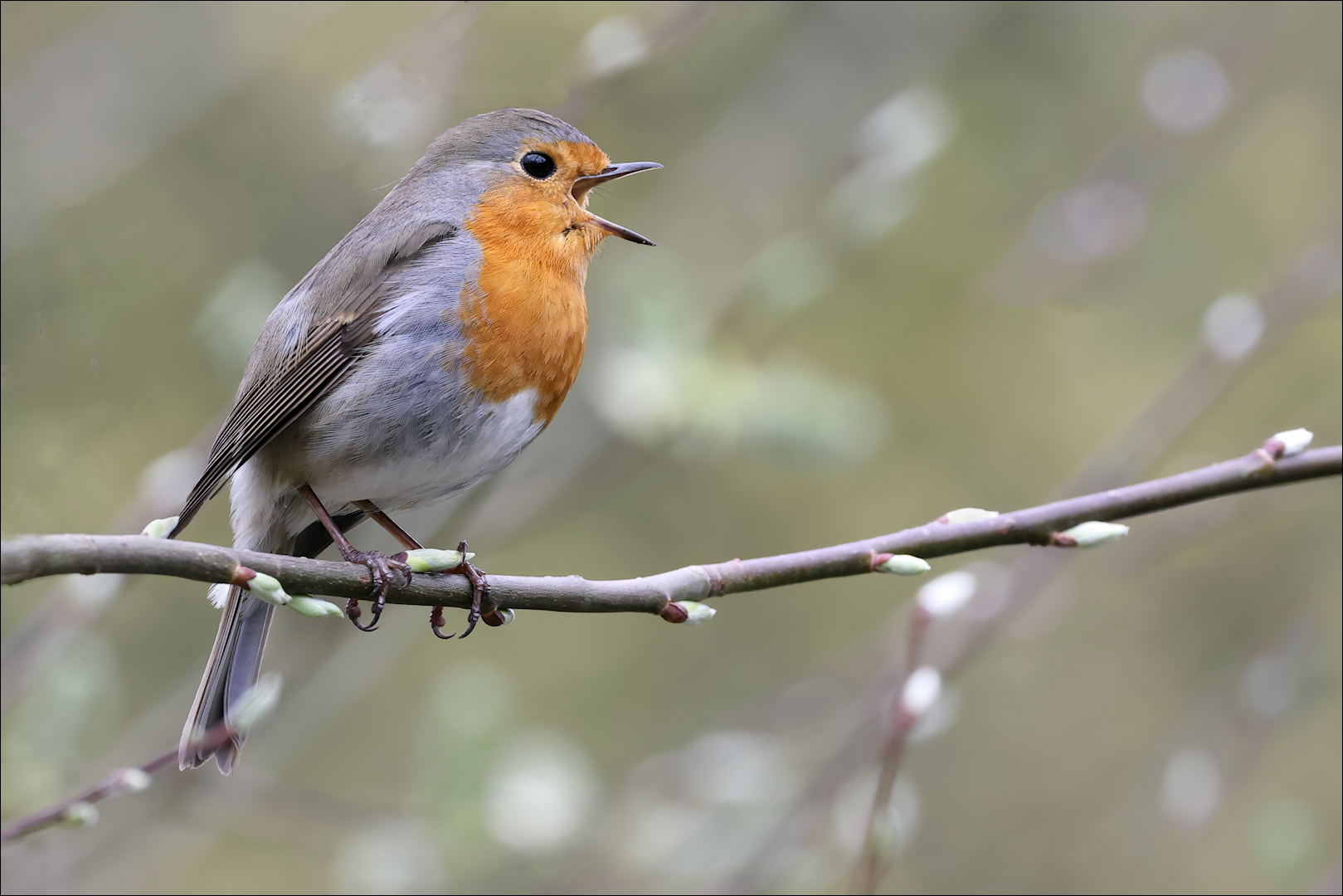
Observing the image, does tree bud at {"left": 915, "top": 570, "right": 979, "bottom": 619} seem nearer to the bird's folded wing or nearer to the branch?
the branch

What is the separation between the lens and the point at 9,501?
76.6 inches

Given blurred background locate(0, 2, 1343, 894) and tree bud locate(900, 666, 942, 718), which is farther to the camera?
blurred background locate(0, 2, 1343, 894)

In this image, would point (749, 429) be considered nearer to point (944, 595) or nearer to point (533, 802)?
point (533, 802)

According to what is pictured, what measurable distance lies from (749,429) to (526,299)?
3.61 ft

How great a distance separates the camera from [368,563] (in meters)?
2.63

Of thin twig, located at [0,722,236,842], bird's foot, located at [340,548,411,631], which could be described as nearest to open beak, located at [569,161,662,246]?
bird's foot, located at [340,548,411,631]

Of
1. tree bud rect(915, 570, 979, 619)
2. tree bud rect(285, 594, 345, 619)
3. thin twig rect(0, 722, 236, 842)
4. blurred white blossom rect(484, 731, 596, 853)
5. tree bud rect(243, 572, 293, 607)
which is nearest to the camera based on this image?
tree bud rect(243, 572, 293, 607)

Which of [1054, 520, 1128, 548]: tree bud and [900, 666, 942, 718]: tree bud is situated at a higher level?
[1054, 520, 1128, 548]: tree bud

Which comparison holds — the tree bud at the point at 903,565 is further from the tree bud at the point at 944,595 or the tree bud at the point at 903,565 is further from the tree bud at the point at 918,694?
the tree bud at the point at 918,694

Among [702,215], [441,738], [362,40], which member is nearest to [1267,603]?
[702,215]

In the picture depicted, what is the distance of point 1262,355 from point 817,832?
208 cm

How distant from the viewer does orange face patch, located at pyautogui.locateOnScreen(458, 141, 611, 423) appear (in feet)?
10.2

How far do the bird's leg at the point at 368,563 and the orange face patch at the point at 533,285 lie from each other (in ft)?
1.62

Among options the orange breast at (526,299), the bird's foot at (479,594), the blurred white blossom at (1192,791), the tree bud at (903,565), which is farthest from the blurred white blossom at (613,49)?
the blurred white blossom at (1192,791)
